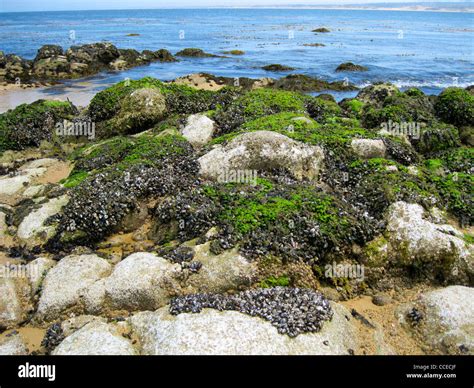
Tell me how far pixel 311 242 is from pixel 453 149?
7.61 metres

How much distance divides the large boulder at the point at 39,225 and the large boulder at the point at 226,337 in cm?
386

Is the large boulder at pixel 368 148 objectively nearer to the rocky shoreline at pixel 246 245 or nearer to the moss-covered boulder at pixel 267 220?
the rocky shoreline at pixel 246 245

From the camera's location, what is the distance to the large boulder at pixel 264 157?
1048 cm

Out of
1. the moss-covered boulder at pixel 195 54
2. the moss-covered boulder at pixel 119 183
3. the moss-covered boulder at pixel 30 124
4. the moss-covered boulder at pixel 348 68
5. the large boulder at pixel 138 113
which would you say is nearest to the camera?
the moss-covered boulder at pixel 119 183

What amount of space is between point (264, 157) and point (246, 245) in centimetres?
347

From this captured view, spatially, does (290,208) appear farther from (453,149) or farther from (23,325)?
(453,149)

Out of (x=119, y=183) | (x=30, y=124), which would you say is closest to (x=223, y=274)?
(x=119, y=183)

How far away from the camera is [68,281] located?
7379mm

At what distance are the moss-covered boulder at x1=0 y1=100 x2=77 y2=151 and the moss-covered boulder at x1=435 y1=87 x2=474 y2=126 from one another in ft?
51.0

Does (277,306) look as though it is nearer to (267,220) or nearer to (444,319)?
(267,220)

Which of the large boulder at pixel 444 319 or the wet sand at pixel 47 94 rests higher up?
the wet sand at pixel 47 94

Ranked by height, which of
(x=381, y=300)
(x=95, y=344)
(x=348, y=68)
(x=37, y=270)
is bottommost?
(x=381, y=300)

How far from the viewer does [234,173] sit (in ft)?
34.0

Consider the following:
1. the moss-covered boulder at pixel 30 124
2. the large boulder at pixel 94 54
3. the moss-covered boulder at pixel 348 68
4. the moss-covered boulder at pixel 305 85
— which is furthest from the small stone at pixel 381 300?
the large boulder at pixel 94 54
